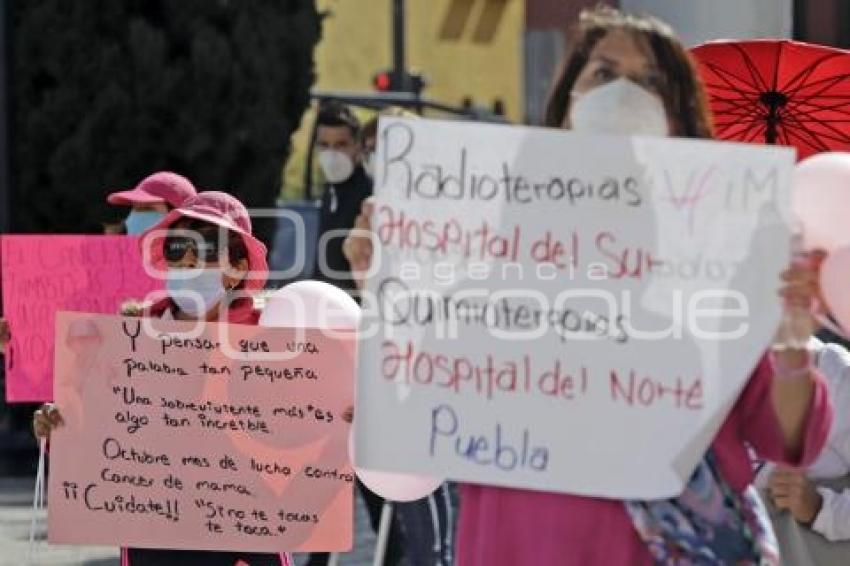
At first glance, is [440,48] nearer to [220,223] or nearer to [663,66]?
[220,223]

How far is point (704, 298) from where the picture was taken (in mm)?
3379

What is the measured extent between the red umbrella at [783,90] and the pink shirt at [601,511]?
146 cm

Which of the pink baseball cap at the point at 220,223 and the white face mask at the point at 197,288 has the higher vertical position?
the pink baseball cap at the point at 220,223

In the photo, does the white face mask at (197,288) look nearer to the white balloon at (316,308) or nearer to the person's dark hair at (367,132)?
the white balloon at (316,308)

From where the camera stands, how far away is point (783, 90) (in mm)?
4770

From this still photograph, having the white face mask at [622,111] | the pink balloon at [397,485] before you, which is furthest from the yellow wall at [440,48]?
the white face mask at [622,111]

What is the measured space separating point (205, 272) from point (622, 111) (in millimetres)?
1723

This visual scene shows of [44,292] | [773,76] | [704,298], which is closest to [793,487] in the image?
[773,76]

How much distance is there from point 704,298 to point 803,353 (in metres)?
0.19

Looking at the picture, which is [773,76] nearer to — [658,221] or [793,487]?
[793,487]

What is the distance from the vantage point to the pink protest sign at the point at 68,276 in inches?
248

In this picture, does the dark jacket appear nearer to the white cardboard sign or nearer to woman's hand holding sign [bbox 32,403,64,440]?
woman's hand holding sign [bbox 32,403,64,440]

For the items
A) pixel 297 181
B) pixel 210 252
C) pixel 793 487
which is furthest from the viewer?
pixel 297 181

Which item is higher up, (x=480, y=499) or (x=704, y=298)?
(x=704, y=298)
